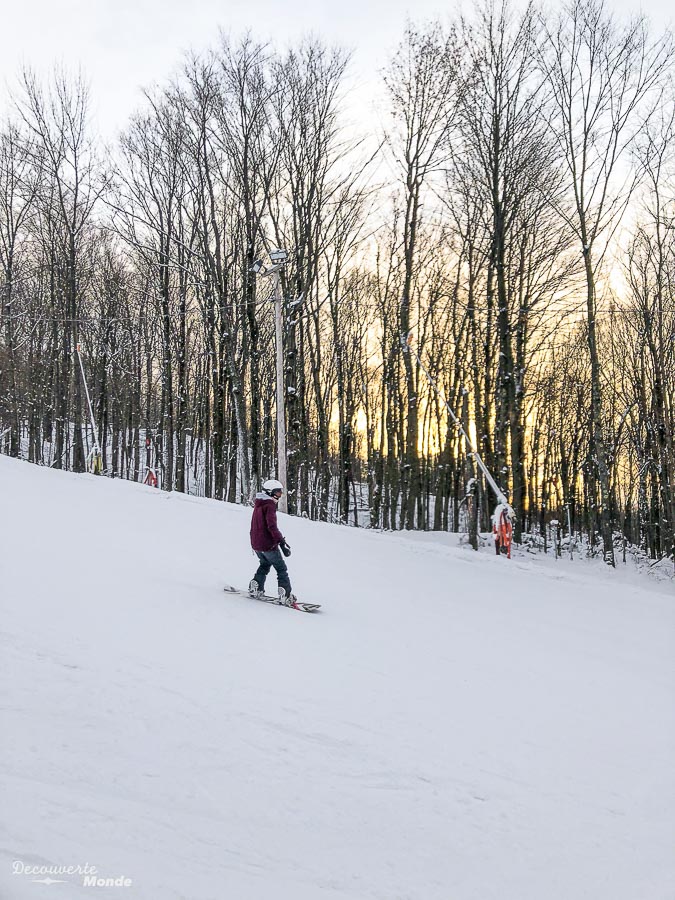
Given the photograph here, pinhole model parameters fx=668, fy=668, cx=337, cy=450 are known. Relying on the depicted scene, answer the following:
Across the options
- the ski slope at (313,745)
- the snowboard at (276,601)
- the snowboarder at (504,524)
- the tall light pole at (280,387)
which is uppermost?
the tall light pole at (280,387)

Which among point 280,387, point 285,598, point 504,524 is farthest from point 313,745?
point 280,387

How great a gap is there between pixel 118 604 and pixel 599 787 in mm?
5524

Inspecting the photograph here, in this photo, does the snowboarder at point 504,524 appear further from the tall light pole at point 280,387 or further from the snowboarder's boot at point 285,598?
the snowboarder's boot at point 285,598

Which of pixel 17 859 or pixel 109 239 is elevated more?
pixel 109 239

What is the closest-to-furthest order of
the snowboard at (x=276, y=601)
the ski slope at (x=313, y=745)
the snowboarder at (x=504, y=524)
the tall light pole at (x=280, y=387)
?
the ski slope at (x=313, y=745) < the snowboard at (x=276, y=601) < the snowboarder at (x=504, y=524) < the tall light pole at (x=280, y=387)

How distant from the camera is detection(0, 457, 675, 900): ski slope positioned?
361cm

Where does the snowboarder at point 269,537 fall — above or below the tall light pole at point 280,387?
below

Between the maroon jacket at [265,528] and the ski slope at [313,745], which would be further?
the maroon jacket at [265,528]

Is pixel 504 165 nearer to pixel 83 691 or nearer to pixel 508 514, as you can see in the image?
pixel 508 514

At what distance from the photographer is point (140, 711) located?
5.16 m

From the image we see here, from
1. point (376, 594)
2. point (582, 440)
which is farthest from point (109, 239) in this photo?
point (376, 594)

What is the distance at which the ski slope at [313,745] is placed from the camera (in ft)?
11.8

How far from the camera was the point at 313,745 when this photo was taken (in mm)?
5074

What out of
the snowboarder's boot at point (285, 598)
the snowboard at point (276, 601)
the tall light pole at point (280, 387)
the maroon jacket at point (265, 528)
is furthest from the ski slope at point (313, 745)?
the tall light pole at point (280, 387)
